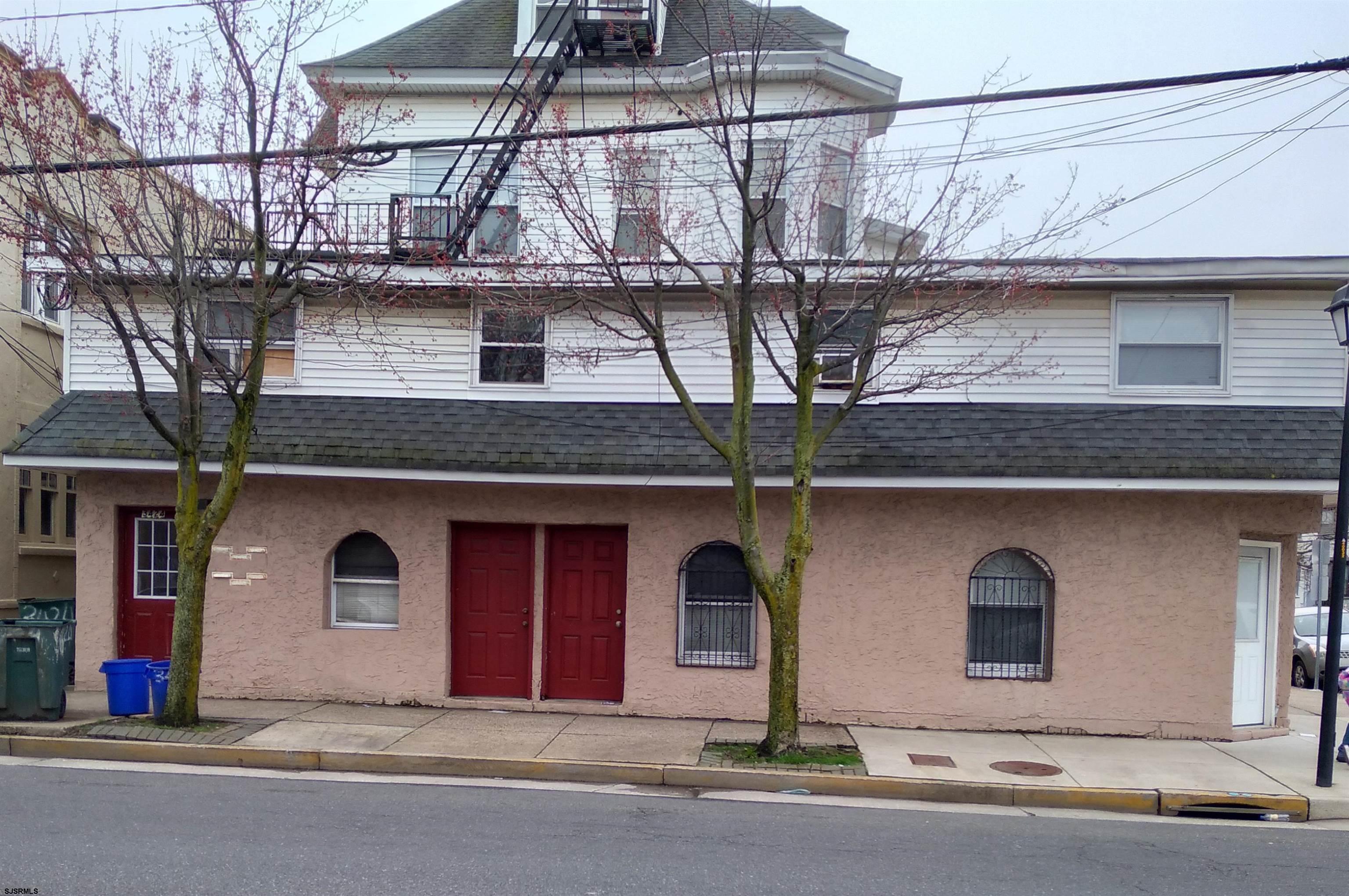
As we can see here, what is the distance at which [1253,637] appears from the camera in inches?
469

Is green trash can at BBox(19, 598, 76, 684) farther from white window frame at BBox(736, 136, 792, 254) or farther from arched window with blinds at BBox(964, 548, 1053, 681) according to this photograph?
arched window with blinds at BBox(964, 548, 1053, 681)

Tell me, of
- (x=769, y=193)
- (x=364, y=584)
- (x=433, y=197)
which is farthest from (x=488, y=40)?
(x=364, y=584)

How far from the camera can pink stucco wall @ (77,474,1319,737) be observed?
1124cm

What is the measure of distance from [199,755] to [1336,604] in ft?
33.7

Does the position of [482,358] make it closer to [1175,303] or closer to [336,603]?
[336,603]

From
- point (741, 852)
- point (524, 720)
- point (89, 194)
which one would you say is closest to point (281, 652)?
point (524, 720)

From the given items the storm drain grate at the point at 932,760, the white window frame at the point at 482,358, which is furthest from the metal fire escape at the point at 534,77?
the storm drain grate at the point at 932,760

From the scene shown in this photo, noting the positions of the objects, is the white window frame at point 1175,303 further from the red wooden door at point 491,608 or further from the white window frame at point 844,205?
the red wooden door at point 491,608

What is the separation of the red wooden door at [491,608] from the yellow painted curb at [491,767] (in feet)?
8.81

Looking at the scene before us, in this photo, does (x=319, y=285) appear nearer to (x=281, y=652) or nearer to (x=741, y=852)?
(x=281, y=652)

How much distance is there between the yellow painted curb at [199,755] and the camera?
9.38m

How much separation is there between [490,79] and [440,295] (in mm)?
4244

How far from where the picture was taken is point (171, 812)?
7.46m

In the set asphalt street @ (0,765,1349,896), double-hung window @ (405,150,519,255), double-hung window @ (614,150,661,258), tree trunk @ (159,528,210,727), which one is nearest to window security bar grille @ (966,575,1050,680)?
asphalt street @ (0,765,1349,896)
